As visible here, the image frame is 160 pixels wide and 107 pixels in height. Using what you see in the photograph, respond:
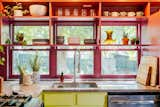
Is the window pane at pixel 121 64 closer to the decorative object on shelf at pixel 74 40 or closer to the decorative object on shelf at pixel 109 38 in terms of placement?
the decorative object on shelf at pixel 109 38

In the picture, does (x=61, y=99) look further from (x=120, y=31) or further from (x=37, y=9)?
(x=120, y=31)

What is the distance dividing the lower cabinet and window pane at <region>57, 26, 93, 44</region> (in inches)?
47.1

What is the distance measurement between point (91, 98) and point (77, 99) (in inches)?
6.7

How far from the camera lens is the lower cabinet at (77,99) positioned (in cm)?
324

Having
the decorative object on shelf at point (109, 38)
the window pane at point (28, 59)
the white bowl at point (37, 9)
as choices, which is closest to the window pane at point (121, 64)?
the decorative object on shelf at point (109, 38)

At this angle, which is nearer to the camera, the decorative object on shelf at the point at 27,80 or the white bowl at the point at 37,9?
the decorative object on shelf at the point at 27,80

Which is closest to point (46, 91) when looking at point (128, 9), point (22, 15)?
point (22, 15)

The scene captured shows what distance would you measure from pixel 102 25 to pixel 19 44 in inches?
51.8

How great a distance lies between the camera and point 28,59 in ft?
13.8

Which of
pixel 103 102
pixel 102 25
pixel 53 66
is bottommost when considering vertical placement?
pixel 103 102

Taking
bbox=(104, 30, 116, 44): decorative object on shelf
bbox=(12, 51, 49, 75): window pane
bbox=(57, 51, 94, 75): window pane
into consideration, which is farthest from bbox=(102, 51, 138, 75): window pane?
bbox=(12, 51, 49, 75): window pane

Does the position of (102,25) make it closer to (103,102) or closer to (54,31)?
(54,31)

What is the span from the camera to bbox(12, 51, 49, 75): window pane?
418 centimetres

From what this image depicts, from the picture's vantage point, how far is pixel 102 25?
4211 millimetres
